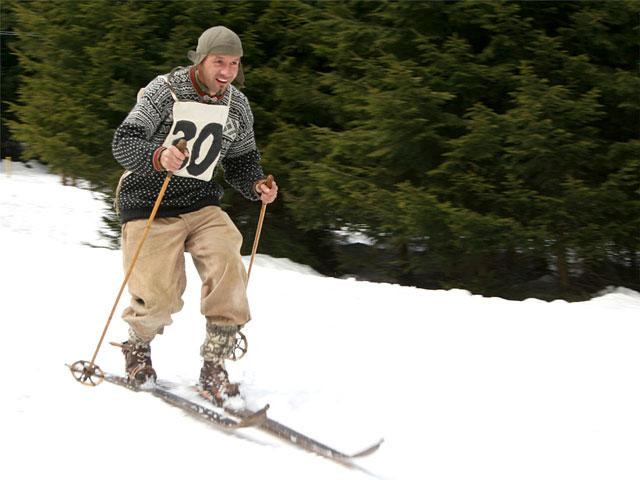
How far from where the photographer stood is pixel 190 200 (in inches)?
174

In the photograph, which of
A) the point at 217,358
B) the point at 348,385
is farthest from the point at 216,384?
the point at 348,385

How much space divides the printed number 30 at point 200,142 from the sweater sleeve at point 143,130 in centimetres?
12

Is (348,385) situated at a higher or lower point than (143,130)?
lower

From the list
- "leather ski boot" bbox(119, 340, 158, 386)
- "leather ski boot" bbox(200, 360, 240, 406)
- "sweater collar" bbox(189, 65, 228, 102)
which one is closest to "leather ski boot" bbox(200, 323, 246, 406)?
"leather ski boot" bbox(200, 360, 240, 406)

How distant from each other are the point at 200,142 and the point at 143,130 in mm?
281

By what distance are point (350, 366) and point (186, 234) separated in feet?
4.12

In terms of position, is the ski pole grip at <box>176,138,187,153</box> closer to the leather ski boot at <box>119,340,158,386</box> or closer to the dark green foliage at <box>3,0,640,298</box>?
the leather ski boot at <box>119,340,158,386</box>

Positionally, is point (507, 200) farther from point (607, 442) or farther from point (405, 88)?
point (607, 442)

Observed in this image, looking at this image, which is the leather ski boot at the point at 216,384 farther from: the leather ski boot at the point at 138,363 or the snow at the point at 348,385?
the leather ski boot at the point at 138,363

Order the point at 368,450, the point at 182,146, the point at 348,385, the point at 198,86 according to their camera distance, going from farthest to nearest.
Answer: the point at 348,385, the point at 198,86, the point at 182,146, the point at 368,450

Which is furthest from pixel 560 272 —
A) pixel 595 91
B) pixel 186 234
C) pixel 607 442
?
pixel 186 234

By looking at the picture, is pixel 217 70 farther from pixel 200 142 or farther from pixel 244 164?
pixel 244 164

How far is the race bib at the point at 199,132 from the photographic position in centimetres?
411

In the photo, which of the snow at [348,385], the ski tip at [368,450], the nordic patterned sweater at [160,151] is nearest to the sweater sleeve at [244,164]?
the nordic patterned sweater at [160,151]
